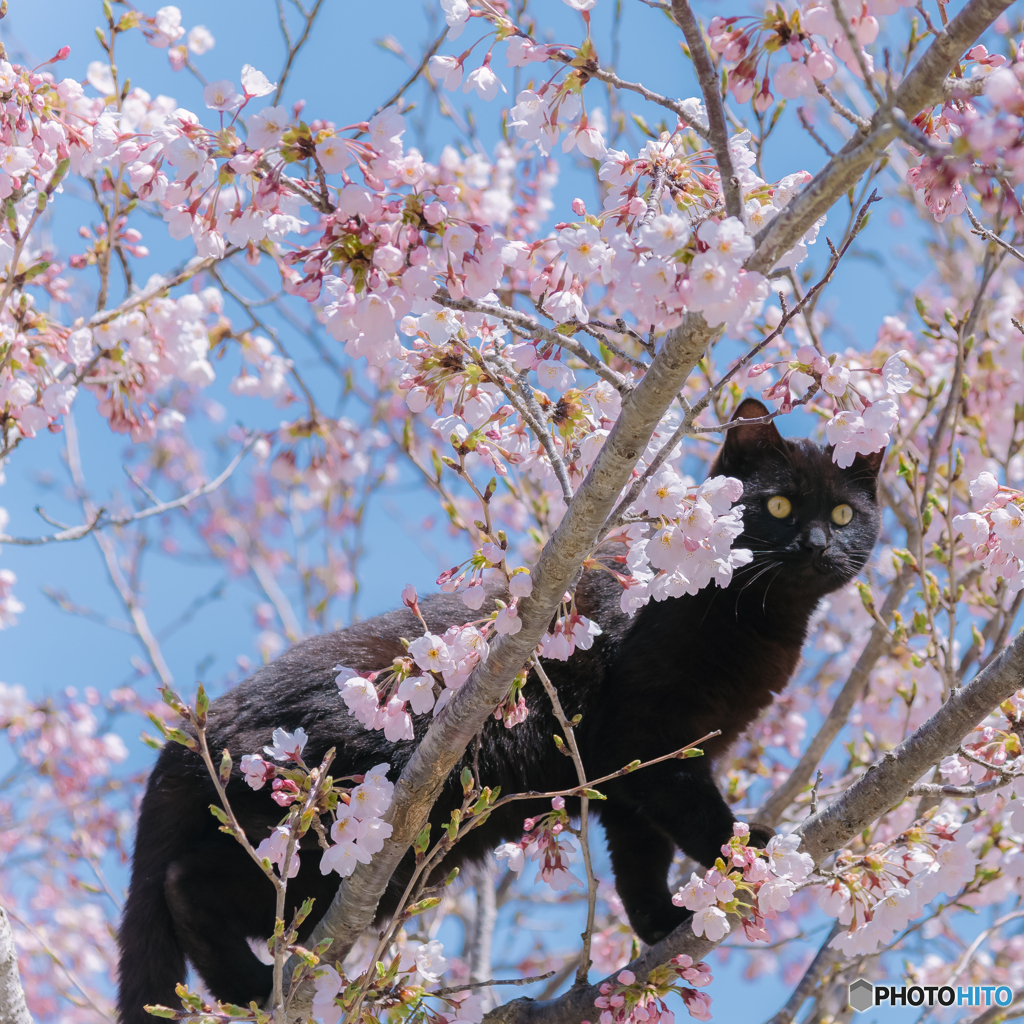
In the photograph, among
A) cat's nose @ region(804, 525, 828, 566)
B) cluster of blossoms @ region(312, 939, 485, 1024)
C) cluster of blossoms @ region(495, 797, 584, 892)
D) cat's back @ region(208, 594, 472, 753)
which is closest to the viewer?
cluster of blossoms @ region(312, 939, 485, 1024)

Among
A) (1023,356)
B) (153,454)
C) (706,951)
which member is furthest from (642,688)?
(153,454)

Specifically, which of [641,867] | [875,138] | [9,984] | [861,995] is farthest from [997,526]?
[9,984]

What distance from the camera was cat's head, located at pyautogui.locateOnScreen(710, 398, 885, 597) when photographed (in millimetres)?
3109

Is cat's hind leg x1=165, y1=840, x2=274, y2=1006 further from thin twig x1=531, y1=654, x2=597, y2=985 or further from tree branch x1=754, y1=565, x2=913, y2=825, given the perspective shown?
tree branch x1=754, y1=565, x2=913, y2=825

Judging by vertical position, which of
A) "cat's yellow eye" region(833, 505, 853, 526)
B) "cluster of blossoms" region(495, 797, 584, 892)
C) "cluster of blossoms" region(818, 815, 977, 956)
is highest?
"cat's yellow eye" region(833, 505, 853, 526)

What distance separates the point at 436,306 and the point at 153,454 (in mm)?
5668

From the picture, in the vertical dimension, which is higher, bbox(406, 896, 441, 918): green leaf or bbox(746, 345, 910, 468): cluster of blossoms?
bbox(746, 345, 910, 468): cluster of blossoms

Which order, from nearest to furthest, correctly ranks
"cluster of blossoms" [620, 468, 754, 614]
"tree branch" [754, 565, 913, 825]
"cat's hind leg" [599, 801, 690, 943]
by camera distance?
"cluster of blossoms" [620, 468, 754, 614] → "cat's hind leg" [599, 801, 690, 943] → "tree branch" [754, 565, 913, 825]

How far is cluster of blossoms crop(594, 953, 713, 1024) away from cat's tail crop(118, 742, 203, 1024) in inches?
47.0

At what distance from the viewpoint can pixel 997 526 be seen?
231cm

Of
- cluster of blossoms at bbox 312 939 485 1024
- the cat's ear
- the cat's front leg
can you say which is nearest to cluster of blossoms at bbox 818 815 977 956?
the cat's front leg

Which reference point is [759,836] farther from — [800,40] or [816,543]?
[800,40]

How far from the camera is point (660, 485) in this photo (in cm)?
185

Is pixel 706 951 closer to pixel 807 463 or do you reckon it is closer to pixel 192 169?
pixel 807 463
